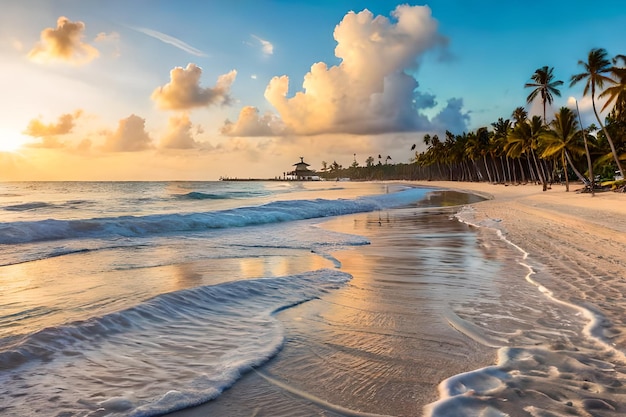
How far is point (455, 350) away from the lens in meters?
3.88

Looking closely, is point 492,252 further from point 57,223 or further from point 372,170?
point 372,170

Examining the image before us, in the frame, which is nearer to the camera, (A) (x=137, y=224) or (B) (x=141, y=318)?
(B) (x=141, y=318)

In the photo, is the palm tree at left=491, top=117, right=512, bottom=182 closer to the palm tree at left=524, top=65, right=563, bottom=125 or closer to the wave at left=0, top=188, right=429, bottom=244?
the palm tree at left=524, top=65, right=563, bottom=125

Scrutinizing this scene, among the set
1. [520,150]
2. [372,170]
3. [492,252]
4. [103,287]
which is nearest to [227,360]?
[103,287]

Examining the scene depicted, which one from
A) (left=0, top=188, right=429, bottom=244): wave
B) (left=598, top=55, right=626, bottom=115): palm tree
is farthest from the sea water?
(left=598, top=55, right=626, bottom=115): palm tree

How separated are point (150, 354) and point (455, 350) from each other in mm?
2709

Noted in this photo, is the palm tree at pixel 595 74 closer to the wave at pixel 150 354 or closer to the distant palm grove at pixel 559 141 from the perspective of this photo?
the distant palm grove at pixel 559 141

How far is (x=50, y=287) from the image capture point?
262 inches

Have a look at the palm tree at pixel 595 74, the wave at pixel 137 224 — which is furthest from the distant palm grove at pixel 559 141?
the wave at pixel 137 224

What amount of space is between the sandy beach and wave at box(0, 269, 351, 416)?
0.65ft

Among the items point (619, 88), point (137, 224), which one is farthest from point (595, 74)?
point (137, 224)

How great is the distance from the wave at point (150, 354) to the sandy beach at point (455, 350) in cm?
20

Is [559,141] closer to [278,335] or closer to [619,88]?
[619,88]

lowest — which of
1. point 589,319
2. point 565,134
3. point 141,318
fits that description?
point 589,319
